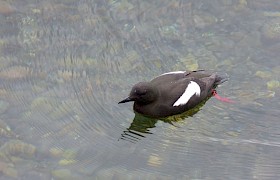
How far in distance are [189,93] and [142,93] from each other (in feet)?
2.58

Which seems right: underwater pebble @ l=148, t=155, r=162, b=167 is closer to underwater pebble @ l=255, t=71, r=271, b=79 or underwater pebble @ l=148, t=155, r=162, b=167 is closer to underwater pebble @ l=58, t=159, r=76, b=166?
underwater pebble @ l=58, t=159, r=76, b=166

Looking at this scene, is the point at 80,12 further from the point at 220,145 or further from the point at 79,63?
the point at 220,145

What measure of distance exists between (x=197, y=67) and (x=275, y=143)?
6.68 feet

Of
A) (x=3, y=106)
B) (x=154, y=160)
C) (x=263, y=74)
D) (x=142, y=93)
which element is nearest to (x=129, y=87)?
(x=142, y=93)

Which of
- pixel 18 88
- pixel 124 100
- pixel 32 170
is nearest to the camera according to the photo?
pixel 32 170

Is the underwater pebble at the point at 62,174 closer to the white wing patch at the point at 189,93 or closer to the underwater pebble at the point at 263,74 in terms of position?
the white wing patch at the point at 189,93

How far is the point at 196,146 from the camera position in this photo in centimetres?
939

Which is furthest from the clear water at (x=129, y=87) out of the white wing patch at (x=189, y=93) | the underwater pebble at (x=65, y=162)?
the white wing patch at (x=189, y=93)

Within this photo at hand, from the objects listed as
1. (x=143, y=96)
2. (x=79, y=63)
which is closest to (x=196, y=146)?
(x=143, y=96)

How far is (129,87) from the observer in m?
10.3

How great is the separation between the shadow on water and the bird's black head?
0.31 m

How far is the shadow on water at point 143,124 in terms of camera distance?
954 cm

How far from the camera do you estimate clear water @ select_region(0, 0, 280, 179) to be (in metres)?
9.13

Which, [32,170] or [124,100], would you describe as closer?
[32,170]
